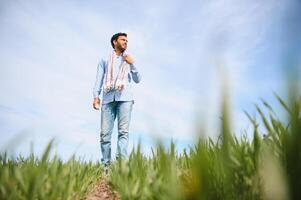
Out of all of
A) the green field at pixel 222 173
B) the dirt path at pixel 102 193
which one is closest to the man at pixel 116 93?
the dirt path at pixel 102 193

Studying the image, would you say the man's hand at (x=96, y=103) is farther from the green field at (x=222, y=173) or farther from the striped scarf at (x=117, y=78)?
the green field at (x=222, y=173)

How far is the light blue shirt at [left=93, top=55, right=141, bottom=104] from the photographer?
4535mm

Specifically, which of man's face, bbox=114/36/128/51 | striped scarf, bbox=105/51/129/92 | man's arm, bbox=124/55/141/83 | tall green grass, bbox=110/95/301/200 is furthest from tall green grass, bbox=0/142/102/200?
man's face, bbox=114/36/128/51

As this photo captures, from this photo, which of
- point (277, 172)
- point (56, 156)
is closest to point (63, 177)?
point (56, 156)

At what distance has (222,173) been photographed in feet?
4.48

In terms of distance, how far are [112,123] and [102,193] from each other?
169cm

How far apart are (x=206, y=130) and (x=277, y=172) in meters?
0.23

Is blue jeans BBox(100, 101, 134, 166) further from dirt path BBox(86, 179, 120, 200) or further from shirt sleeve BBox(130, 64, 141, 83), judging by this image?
dirt path BBox(86, 179, 120, 200)

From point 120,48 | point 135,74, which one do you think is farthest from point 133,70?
point 120,48

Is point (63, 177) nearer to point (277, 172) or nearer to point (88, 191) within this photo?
point (88, 191)

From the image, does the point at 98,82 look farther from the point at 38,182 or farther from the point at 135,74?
the point at 38,182

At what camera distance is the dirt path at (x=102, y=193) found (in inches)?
110

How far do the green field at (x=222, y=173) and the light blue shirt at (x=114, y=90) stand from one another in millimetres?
2191

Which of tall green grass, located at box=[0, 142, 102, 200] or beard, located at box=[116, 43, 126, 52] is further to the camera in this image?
beard, located at box=[116, 43, 126, 52]
